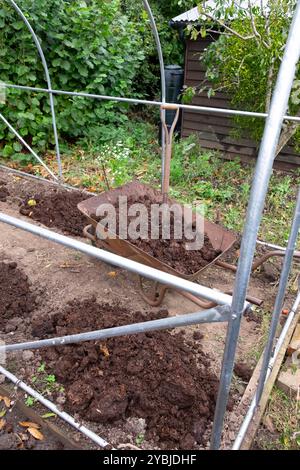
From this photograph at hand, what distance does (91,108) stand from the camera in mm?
5504

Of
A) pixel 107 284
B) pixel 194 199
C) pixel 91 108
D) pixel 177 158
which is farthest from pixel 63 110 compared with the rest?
pixel 107 284

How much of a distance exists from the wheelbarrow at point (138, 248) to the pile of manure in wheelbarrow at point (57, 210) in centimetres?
76

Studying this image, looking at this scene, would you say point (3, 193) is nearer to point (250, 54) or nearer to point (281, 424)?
point (250, 54)

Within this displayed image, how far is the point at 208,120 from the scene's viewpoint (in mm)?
5727

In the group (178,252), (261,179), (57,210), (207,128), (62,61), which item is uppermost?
(62,61)

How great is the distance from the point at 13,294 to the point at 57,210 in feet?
4.71

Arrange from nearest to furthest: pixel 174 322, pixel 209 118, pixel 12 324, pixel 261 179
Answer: pixel 261 179 < pixel 174 322 < pixel 12 324 < pixel 209 118

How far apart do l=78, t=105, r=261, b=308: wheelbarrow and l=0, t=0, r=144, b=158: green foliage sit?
2662 mm

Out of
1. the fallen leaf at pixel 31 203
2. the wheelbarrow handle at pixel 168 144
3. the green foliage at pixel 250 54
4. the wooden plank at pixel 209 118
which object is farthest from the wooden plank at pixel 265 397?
the wooden plank at pixel 209 118

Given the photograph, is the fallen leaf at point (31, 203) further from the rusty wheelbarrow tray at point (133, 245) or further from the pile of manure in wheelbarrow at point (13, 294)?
the rusty wheelbarrow tray at point (133, 245)

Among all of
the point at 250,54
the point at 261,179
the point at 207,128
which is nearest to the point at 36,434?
the point at 261,179

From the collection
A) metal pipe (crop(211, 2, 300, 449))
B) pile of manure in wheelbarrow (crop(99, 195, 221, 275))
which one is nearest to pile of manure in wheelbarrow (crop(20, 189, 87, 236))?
pile of manure in wheelbarrow (crop(99, 195, 221, 275))

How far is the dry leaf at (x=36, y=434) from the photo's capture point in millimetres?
1682

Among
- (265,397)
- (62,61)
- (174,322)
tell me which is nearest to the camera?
(174,322)
